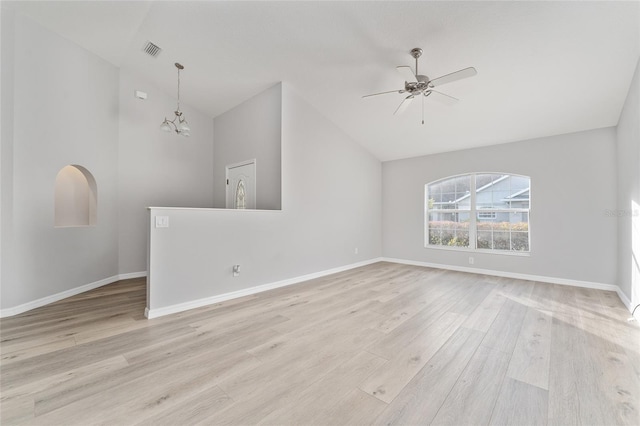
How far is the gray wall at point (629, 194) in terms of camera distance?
2760mm

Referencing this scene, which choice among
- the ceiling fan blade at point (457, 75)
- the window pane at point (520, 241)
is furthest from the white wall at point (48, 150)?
the window pane at point (520, 241)

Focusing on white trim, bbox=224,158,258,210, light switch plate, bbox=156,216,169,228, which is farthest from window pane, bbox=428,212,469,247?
light switch plate, bbox=156,216,169,228

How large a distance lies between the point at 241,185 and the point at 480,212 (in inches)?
183

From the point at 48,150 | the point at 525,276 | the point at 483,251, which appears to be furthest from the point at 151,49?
the point at 525,276

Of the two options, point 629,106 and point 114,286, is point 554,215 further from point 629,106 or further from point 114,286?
point 114,286

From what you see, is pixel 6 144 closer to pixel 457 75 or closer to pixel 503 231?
pixel 457 75

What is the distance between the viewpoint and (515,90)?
11.0 feet

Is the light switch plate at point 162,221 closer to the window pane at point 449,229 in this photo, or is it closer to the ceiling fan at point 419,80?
the ceiling fan at point 419,80

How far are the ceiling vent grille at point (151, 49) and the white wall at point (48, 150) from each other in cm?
86

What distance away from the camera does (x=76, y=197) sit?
13.1 feet

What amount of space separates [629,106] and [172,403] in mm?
5327

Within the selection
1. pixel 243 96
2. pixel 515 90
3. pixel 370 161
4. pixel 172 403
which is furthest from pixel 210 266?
pixel 515 90

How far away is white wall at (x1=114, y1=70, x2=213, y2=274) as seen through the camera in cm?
440

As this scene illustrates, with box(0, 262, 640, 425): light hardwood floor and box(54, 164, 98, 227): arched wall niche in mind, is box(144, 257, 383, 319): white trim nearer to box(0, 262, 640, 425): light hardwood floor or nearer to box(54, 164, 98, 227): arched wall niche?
box(0, 262, 640, 425): light hardwood floor
